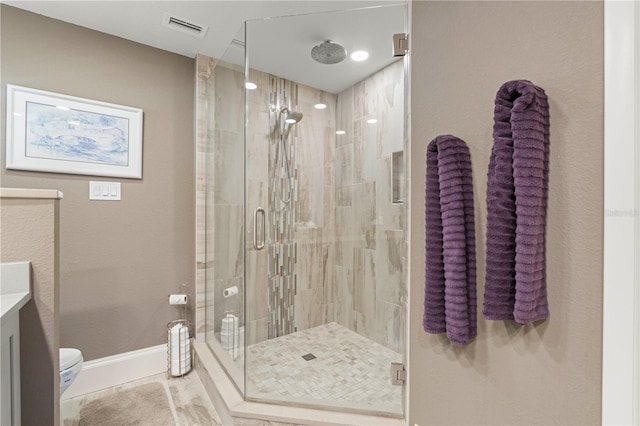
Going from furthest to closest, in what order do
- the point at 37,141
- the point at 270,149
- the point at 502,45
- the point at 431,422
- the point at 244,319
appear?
the point at 270,149
the point at 244,319
the point at 37,141
the point at 431,422
the point at 502,45

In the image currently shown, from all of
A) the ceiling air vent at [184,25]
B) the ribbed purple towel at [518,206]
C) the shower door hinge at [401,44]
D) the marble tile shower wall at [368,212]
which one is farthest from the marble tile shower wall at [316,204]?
the ribbed purple towel at [518,206]

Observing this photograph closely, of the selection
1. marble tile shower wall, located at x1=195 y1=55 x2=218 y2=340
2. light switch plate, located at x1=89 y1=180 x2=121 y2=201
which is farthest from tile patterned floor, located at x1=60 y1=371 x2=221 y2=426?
light switch plate, located at x1=89 y1=180 x2=121 y2=201

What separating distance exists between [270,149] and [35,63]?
1520 millimetres

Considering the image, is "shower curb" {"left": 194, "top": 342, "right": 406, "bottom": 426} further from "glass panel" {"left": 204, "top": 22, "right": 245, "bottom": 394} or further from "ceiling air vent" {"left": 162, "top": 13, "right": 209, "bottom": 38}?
"ceiling air vent" {"left": 162, "top": 13, "right": 209, "bottom": 38}

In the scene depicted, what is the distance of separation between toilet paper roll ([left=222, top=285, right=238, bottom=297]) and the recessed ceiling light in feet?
6.15

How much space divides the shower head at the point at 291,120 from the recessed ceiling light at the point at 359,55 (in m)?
0.61

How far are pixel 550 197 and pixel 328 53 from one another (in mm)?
1764

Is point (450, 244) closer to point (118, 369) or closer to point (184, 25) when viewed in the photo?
point (184, 25)

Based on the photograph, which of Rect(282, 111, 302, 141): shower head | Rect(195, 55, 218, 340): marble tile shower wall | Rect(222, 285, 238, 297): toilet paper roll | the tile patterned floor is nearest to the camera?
the tile patterned floor

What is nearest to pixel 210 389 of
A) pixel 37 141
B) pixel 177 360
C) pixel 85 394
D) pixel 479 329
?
pixel 177 360

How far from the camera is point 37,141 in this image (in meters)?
1.74

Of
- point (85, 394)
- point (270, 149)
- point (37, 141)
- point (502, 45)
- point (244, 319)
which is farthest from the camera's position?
point (270, 149)

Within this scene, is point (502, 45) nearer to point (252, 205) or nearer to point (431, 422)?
point (431, 422)

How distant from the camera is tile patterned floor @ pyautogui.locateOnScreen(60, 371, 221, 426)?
5.36 feet
